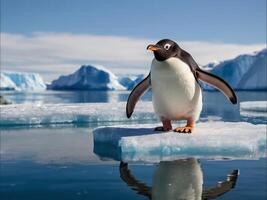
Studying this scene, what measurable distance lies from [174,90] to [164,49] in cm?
67

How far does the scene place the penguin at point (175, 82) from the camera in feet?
22.5

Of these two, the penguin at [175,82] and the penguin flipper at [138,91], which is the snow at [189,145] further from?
the penguin flipper at [138,91]

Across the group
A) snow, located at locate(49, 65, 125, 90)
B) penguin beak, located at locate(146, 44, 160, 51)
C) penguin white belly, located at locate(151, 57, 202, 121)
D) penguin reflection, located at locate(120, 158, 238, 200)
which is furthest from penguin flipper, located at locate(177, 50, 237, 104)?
snow, located at locate(49, 65, 125, 90)

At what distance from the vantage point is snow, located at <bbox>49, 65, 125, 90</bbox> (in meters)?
141

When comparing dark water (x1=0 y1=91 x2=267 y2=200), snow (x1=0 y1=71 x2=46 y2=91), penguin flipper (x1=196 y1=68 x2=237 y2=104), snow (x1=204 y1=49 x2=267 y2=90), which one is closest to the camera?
dark water (x1=0 y1=91 x2=267 y2=200)

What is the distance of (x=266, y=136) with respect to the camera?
7.18 meters

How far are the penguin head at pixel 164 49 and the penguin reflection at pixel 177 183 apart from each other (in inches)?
65.1

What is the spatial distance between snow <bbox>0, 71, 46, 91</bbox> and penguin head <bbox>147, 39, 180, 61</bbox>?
139 m

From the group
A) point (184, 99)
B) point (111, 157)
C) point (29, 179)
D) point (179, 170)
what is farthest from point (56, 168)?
point (184, 99)

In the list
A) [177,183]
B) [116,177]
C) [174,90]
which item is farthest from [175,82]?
[177,183]

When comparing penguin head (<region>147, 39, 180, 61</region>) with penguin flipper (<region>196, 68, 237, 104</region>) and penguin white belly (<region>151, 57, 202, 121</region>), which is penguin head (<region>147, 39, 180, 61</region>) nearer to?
penguin white belly (<region>151, 57, 202, 121</region>)

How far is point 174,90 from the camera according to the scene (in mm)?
6988

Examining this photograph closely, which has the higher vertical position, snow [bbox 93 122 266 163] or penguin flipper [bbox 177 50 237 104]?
penguin flipper [bbox 177 50 237 104]

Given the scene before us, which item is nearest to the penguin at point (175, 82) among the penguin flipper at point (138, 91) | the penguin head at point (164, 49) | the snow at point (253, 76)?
the penguin head at point (164, 49)
